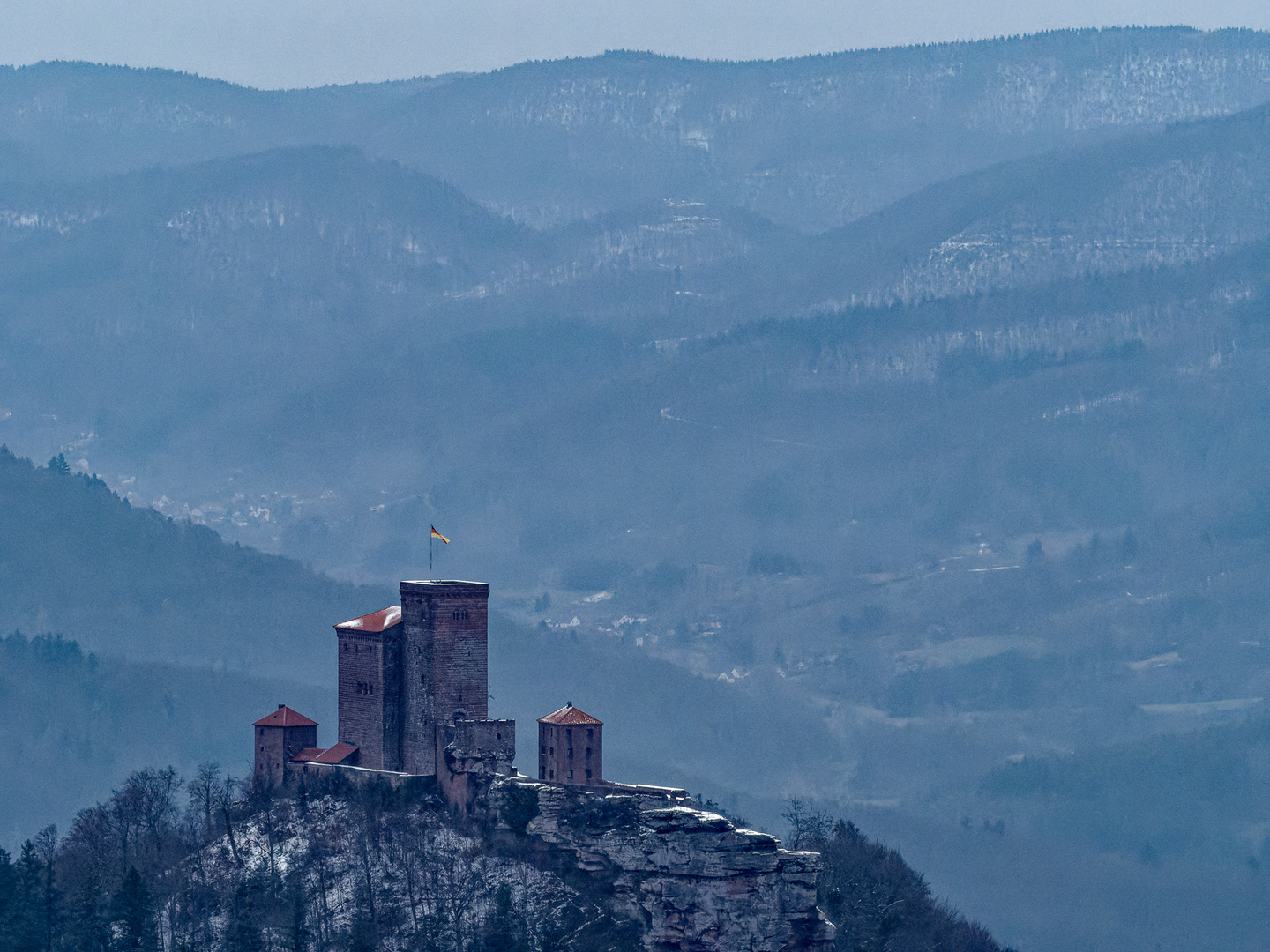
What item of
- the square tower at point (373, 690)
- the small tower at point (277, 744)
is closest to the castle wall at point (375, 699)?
the square tower at point (373, 690)

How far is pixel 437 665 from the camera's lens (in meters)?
146

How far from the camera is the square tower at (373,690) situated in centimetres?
14738

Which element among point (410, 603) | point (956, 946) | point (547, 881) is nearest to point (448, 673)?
point (410, 603)

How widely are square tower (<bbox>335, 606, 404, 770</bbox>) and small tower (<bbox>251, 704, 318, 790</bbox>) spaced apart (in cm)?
251

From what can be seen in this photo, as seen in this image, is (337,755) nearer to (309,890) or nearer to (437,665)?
(437,665)

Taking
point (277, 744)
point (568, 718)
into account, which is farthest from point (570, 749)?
point (277, 744)

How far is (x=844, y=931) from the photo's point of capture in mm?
149125

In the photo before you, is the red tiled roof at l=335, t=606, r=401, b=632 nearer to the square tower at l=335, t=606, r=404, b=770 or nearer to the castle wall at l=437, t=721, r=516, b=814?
the square tower at l=335, t=606, r=404, b=770

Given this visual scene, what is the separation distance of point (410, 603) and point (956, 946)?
5279cm

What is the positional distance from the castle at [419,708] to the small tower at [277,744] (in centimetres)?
7

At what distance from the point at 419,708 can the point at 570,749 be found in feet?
29.1

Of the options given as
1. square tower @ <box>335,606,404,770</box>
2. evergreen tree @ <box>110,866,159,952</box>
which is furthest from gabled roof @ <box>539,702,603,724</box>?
evergreen tree @ <box>110,866,159,952</box>

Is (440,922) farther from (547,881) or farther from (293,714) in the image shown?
(293,714)

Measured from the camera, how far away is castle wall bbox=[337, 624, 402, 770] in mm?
147250
